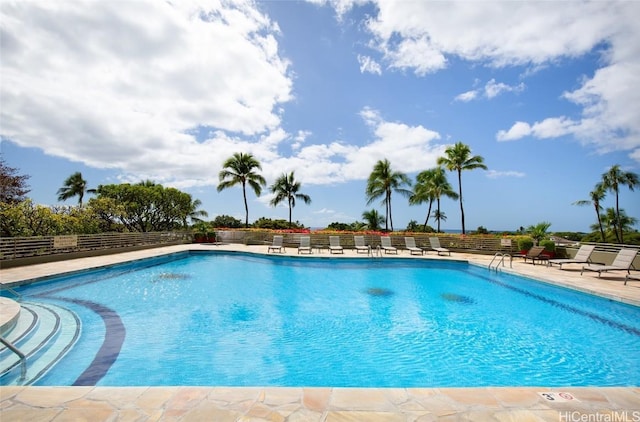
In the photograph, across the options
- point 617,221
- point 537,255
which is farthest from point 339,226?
point 617,221

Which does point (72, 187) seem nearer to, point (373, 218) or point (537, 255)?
point (373, 218)

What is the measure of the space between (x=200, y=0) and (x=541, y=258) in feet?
55.4

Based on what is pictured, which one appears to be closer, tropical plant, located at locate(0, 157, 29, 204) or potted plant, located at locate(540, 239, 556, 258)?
potted plant, located at locate(540, 239, 556, 258)

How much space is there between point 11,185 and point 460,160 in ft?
106

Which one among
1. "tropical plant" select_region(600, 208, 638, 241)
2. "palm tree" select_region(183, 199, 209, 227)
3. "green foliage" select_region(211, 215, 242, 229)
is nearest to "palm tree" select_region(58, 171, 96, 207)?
"palm tree" select_region(183, 199, 209, 227)

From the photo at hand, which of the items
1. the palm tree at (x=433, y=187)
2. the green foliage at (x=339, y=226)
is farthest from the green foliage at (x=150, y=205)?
the palm tree at (x=433, y=187)

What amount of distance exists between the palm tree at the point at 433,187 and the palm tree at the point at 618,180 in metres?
18.5

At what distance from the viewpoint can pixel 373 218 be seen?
88.0 ft

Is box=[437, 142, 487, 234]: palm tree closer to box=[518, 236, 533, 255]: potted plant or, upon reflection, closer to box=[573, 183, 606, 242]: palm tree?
box=[518, 236, 533, 255]: potted plant

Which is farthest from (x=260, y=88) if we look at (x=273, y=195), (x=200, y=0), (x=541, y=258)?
(x=273, y=195)

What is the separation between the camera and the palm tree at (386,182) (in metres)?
26.8

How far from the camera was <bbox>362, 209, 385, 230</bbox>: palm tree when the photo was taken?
87.2 feet

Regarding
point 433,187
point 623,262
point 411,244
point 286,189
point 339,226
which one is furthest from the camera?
point 286,189

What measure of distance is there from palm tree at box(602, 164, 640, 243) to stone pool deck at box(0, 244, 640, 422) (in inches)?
1511
